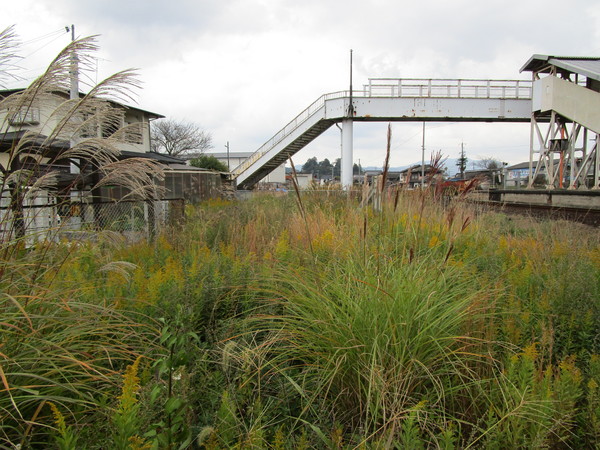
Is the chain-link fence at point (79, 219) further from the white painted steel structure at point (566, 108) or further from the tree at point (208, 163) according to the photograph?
the tree at point (208, 163)

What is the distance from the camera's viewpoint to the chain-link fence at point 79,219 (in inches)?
90.7

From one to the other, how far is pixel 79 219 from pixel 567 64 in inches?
728

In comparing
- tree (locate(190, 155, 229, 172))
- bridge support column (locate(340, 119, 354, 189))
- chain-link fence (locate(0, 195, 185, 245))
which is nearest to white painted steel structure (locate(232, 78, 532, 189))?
bridge support column (locate(340, 119, 354, 189))

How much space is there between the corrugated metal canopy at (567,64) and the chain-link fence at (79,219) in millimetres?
15323

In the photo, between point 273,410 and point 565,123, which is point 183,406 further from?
point 565,123

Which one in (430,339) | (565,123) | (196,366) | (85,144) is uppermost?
(565,123)

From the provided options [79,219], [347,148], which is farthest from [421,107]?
[79,219]

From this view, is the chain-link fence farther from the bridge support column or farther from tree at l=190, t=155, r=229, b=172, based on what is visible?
tree at l=190, t=155, r=229, b=172

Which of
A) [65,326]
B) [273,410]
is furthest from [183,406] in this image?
[65,326]

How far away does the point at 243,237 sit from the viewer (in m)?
5.23

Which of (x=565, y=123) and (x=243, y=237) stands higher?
(x=565, y=123)

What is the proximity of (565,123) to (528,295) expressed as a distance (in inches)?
717

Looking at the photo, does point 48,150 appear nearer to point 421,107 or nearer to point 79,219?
point 79,219

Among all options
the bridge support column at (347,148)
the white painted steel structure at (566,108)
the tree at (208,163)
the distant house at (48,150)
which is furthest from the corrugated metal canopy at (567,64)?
the tree at (208,163)
